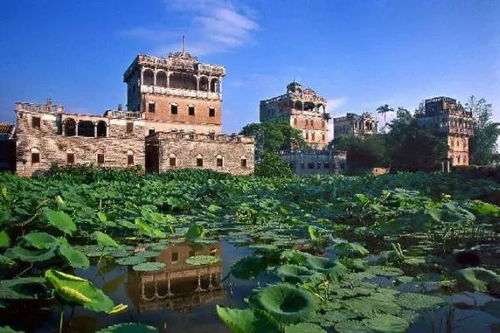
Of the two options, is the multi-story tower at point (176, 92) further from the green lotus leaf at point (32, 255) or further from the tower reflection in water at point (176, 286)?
the green lotus leaf at point (32, 255)

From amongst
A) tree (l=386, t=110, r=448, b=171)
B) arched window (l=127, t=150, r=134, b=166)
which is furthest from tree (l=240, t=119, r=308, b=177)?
arched window (l=127, t=150, r=134, b=166)

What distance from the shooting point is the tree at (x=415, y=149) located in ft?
141

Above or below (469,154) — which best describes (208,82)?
above

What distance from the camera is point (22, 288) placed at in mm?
2754

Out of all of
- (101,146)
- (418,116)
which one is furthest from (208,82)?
(418,116)

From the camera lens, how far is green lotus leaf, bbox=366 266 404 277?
3971 millimetres

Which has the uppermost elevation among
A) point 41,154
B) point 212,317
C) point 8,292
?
point 41,154

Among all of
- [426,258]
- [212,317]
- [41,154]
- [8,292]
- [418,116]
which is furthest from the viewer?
[418,116]

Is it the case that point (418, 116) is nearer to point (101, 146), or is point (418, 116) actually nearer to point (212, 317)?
point (101, 146)

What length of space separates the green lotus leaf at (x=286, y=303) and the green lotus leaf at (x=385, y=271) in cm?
201

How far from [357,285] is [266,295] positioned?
1.67 m

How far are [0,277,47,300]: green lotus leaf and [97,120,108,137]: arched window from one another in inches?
1037

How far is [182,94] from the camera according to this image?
1273 inches

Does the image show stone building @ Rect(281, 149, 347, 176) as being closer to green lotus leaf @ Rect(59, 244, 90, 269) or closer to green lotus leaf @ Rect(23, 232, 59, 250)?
green lotus leaf @ Rect(23, 232, 59, 250)
